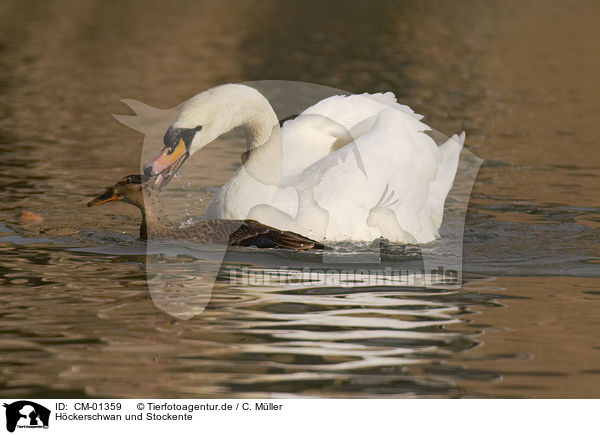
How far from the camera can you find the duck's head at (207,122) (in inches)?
315

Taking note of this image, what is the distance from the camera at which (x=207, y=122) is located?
322 inches

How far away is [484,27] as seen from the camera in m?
33.6

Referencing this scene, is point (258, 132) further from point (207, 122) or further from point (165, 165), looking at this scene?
point (165, 165)

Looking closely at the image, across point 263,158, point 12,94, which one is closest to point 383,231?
point 263,158

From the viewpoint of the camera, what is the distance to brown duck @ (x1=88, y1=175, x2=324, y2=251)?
819 cm

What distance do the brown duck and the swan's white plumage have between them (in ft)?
0.41

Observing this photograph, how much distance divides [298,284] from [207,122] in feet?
4.72

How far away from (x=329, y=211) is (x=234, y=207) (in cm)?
71

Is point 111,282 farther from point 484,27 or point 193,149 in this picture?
point 484,27

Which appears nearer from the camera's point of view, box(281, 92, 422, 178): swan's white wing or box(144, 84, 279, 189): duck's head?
box(144, 84, 279, 189): duck's head

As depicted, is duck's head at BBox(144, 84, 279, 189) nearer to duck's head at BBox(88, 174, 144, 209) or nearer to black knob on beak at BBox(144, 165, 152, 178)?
black knob on beak at BBox(144, 165, 152, 178)
